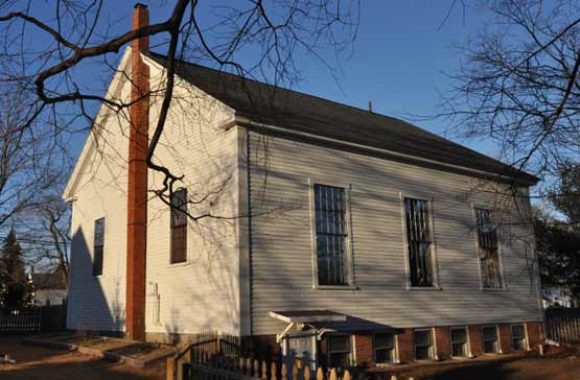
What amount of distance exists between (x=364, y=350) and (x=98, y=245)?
11.2 metres

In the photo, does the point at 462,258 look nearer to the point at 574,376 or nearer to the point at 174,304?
the point at 574,376

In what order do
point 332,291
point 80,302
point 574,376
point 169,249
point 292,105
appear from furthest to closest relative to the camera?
point 80,302, point 292,105, point 169,249, point 332,291, point 574,376

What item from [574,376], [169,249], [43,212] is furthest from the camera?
[43,212]

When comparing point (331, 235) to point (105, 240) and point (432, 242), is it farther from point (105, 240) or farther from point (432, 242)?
point (105, 240)

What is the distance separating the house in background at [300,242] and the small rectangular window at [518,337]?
0.07 meters

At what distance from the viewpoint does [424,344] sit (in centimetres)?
1942

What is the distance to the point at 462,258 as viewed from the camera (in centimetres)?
2142

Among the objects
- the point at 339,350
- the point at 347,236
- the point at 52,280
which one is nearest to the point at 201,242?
the point at 347,236

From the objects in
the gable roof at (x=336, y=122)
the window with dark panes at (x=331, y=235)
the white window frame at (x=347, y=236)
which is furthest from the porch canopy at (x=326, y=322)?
the gable roof at (x=336, y=122)

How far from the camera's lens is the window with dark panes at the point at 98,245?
2272 centimetres

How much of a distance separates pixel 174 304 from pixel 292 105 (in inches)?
315

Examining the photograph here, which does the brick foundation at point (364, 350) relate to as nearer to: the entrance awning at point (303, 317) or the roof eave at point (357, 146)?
the entrance awning at point (303, 317)

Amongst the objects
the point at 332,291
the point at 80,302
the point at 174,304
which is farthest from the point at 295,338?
the point at 80,302

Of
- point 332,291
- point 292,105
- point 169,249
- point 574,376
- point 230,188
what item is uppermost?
point 292,105
